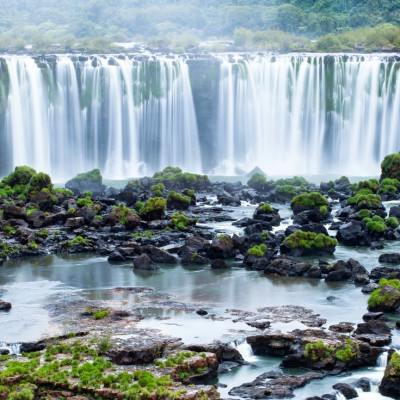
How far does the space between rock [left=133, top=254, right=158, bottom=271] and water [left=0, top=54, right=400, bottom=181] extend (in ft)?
101

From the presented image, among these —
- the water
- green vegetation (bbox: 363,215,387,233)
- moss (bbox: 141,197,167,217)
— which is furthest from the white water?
green vegetation (bbox: 363,215,387,233)

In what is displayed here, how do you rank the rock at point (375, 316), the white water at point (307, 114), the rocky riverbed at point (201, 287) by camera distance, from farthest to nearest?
the white water at point (307, 114) < the rock at point (375, 316) < the rocky riverbed at point (201, 287)

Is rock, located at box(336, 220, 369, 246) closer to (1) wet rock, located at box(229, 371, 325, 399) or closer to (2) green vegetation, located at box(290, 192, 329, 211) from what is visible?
(2) green vegetation, located at box(290, 192, 329, 211)

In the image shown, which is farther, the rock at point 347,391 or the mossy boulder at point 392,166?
the mossy boulder at point 392,166

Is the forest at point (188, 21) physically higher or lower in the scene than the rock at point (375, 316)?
higher

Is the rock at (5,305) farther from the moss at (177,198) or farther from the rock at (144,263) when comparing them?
the moss at (177,198)

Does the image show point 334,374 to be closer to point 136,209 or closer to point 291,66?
point 136,209

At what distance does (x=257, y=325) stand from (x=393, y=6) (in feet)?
272

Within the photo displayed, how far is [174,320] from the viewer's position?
24594 mm

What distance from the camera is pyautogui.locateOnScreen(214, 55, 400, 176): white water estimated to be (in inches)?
2569

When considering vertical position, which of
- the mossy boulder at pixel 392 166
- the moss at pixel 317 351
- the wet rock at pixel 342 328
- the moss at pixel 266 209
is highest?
the mossy boulder at pixel 392 166

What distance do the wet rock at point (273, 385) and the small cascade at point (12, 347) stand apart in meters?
6.24

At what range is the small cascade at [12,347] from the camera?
21.8 m

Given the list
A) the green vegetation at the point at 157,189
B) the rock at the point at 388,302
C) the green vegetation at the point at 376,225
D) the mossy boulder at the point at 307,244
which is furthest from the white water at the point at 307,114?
the rock at the point at 388,302
